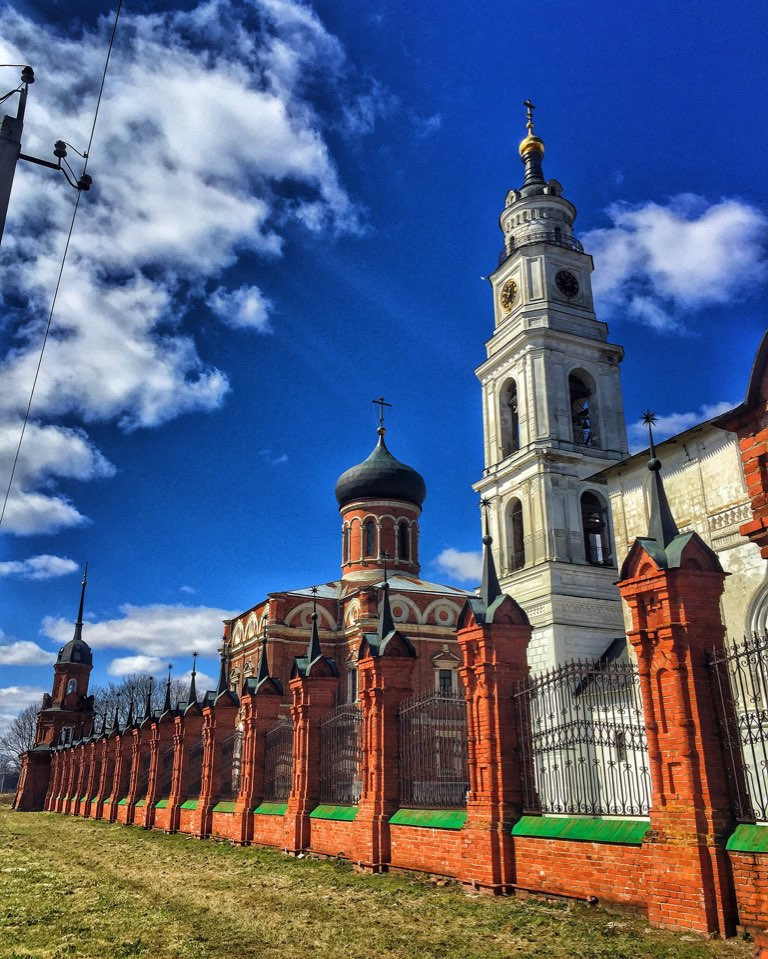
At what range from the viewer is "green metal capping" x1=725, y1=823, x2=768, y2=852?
7195 mm

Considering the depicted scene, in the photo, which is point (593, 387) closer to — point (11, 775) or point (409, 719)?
point (409, 719)

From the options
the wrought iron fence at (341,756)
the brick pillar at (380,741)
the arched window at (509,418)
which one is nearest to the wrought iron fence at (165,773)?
the wrought iron fence at (341,756)

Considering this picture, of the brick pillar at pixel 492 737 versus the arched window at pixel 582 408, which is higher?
the arched window at pixel 582 408

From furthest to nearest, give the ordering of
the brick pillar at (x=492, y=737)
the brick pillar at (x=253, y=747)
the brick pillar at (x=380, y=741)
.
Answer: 1. the brick pillar at (x=253, y=747)
2. the brick pillar at (x=380, y=741)
3. the brick pillar at (x=492, y=737)

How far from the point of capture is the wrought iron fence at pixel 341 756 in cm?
1417

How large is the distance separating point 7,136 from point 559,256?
1121 inches

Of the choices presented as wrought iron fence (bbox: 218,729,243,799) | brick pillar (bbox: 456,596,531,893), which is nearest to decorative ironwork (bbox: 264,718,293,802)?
wrought iron fence (bbox: 218,729,243,799)

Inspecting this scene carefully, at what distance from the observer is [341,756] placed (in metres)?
14.8

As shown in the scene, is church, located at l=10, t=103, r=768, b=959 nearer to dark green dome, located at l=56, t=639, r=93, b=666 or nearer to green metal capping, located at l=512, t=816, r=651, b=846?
green metal capping, located at l=512, t=816, r=651, b=846

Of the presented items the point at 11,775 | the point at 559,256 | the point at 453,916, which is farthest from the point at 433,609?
the point at 11,775

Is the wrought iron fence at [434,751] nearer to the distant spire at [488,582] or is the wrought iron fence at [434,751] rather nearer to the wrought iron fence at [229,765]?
the distant spire at [488,582]

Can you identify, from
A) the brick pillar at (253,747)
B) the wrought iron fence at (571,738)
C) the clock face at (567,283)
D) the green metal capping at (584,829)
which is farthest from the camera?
the clock face at (567,283)

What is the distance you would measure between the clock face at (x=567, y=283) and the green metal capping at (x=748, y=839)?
28.1m

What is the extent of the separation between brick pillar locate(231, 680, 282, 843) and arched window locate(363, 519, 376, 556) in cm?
2274
